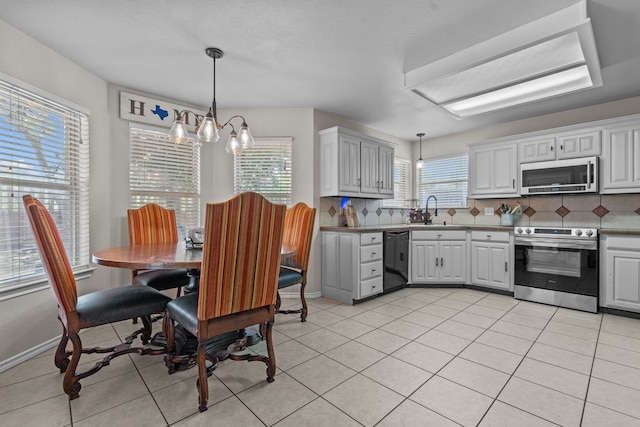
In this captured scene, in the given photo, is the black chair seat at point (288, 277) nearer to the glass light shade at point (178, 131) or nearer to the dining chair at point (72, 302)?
the dining chair at point (72, 302)

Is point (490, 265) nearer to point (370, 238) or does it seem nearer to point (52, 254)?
point (370, 238)

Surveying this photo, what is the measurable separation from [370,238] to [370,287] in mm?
600

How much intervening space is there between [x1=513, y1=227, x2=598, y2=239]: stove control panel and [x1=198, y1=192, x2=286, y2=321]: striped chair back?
10.7ft

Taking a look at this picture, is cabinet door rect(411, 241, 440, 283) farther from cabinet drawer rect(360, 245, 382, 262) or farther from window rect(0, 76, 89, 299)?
window rect(0, 76, 89, 299)

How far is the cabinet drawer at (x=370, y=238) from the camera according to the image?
3612mm

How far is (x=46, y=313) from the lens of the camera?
247cm

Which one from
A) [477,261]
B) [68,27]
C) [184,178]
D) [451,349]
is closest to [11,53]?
[68,27]

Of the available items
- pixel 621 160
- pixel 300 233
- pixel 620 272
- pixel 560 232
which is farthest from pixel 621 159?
pixel 300 233

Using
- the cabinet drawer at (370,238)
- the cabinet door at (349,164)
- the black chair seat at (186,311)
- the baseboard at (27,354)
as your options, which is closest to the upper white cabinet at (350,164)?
the cabinet door at (349,164)

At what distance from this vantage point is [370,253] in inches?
147

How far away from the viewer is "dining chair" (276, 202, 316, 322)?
297 cm

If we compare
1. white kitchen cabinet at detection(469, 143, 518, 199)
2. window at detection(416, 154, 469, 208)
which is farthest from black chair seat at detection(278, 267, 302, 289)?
window at detection(416, 154, 469, 208)

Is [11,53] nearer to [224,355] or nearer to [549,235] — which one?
[224,355]

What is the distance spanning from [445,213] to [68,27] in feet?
16.6
